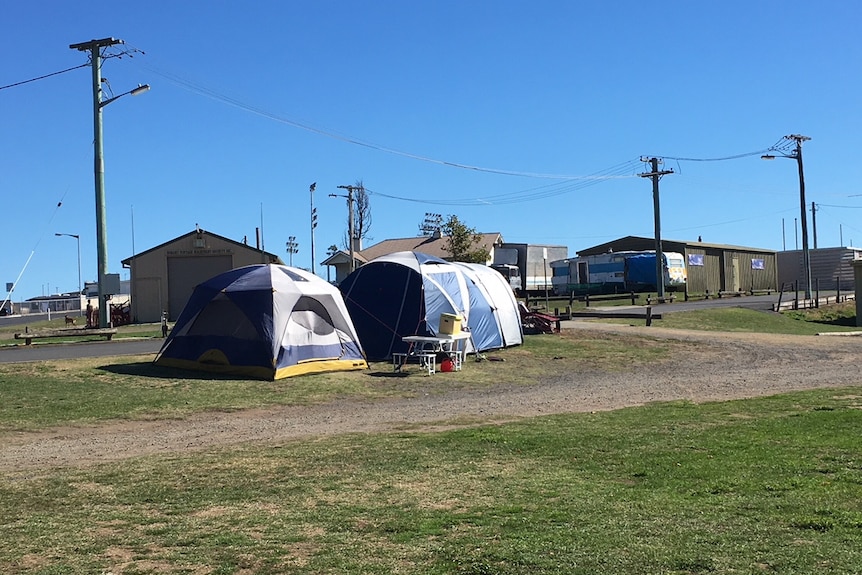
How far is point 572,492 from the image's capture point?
7613mm

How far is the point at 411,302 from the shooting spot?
22.3 m

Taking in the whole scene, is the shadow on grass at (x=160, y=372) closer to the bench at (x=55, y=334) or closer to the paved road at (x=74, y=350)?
the paved road at (x=74, y=350)

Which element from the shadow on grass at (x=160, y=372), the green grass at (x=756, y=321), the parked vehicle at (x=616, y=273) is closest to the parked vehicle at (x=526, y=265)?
the parked vehicle at (x=616, y=273)

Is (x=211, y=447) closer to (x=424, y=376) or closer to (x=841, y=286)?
(x=424, y=376)

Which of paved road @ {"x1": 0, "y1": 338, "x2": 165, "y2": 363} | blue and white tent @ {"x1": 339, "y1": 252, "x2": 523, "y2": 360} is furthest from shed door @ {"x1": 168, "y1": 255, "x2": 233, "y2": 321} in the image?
blue and white tent @ {"x1": 339, "y1": 252, "x2": 523, "y2": 360}

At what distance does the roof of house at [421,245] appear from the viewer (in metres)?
61.2

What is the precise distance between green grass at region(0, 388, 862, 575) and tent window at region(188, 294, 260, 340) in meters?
7.78

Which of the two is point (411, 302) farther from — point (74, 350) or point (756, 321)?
point (756, 321)

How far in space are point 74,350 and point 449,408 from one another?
1313 cm

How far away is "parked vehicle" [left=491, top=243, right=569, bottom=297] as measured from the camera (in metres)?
53.1

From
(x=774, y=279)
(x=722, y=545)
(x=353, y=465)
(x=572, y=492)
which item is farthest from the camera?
(x=774, y=279)

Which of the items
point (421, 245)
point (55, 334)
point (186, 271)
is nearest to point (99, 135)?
point (55, 334)

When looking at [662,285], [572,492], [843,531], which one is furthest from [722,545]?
[662,285]

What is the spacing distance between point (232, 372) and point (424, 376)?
4232 millimetres
